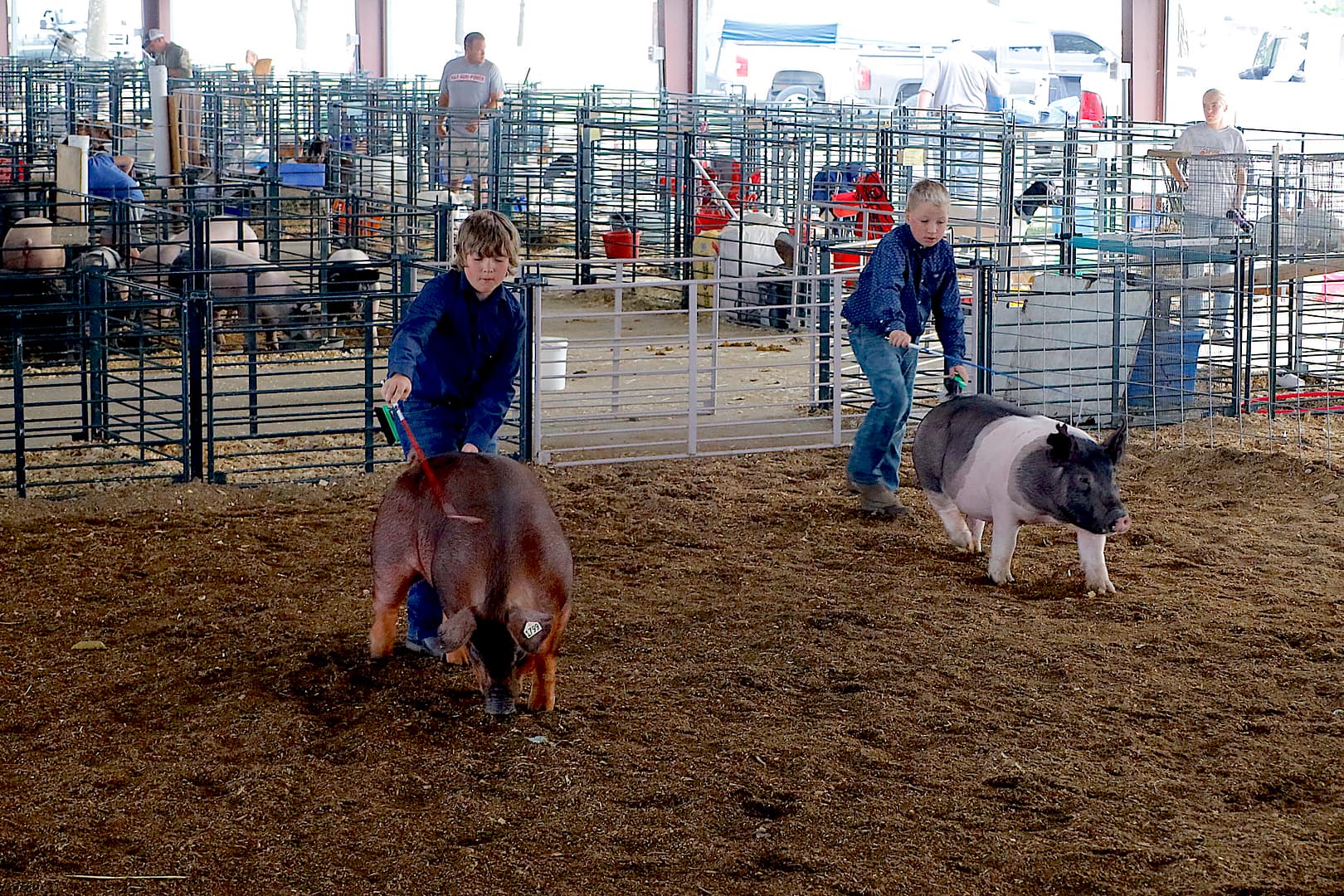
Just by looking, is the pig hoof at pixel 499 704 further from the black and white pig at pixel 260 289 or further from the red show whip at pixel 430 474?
the black and white pig at pixel 260 289

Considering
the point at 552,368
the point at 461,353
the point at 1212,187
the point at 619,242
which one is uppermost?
the point at 1212,187

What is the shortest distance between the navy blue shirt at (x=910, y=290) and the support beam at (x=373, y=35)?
81.3ft

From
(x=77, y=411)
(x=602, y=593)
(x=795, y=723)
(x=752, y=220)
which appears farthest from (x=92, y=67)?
(x=795, y=723)

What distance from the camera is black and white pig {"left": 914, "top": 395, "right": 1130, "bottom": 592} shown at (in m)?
5.93

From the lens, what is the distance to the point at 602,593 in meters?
6.26

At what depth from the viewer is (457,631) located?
168 inches

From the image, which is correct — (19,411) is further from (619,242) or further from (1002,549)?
(619,242)

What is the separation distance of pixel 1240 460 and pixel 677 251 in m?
7.22

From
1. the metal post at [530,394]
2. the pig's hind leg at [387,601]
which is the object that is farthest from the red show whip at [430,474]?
the metal post at [530,394]

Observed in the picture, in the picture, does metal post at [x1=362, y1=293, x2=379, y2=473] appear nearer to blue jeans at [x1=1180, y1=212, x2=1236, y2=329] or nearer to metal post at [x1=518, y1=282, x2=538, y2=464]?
metal post at [x1=518, y1=282, x2=538, y2=464]

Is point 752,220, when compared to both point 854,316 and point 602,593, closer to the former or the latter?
point 854,316

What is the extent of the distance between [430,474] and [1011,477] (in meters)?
2.36

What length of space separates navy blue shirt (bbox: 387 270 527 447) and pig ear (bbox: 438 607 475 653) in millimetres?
1032

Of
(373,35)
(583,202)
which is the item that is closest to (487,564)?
(583,202)
